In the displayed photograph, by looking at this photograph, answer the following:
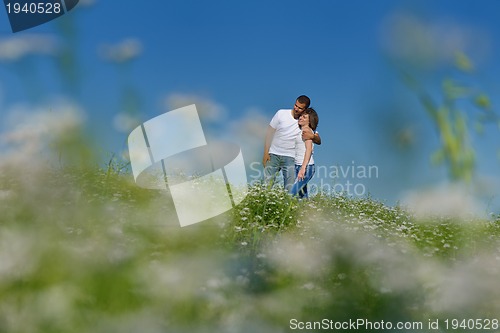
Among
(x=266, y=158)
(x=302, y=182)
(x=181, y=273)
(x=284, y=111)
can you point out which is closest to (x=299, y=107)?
(x=284, y=111)

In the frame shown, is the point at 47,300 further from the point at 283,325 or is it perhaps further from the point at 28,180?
the point at 28,180

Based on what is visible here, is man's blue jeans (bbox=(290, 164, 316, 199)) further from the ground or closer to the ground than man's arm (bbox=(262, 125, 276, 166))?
closer to the ground

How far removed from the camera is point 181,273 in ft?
10.7

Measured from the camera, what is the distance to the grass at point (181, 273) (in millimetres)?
2834

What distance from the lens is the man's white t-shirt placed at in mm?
7875

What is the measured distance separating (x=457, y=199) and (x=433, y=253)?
A: 6.72 feet

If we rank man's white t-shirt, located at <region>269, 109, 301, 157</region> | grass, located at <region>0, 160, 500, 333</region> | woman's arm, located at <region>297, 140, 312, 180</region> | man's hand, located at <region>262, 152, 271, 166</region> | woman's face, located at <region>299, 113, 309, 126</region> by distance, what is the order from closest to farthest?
grass, located at <region>0, 160, 500, 333</region> < woman's arm, located at <region>297, 140, 312, 180</region> < woman's face, located at <region>299, 113, 309, 126</region> < man's hand, located at <region>262, 152, 271, 166</region> < man's white t-shirt, located at <region>269, 109, 301, 157</region>

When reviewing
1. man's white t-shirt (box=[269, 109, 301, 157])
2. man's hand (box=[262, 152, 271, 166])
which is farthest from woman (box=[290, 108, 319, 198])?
man's hand (box=[262, 152, 271, 166])

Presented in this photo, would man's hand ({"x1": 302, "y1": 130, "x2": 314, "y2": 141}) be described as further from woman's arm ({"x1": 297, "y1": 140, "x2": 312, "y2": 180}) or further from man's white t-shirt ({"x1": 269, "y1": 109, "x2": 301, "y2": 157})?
man's white t-shirt ({"x1": 269, "y1": 109, "x2": 301, "y2": 157})

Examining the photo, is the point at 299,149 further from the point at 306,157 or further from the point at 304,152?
the point at 306,157

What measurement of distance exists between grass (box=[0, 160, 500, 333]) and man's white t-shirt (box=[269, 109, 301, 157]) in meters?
2.79

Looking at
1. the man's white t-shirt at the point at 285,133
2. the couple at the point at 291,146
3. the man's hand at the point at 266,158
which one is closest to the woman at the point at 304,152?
the couple at the point at 291,146

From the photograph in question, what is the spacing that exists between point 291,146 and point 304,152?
28cm

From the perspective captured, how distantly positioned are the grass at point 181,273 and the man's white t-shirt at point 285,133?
9.15 feet
